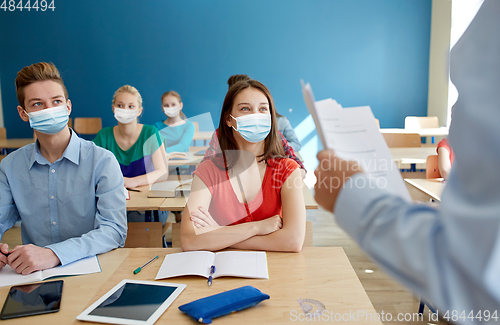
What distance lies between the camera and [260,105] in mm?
1702

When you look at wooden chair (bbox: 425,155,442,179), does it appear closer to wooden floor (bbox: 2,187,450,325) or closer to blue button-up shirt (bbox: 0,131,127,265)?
wooden floor (bbox: 2,187,450,325)

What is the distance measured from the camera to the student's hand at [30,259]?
3.89ft

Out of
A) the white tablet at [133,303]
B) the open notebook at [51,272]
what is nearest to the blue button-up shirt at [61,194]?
the open notebook at [51,272]

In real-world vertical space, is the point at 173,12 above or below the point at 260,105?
above

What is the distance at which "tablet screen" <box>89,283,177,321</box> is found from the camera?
3.05 ft

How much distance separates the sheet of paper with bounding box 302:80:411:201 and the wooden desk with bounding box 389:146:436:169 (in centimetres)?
279

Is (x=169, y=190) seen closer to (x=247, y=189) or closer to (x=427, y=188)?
(x=247, y=189)

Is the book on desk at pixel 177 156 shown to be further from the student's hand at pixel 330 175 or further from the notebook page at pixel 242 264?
the student's hand at pixel 330 175

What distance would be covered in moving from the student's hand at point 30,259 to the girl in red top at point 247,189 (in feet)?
1.54

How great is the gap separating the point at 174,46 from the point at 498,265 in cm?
649

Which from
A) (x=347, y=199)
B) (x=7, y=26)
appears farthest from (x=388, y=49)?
(x=7, y=26)

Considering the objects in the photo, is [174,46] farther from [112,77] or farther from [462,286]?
[462,286]

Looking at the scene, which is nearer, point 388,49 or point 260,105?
point 260,105

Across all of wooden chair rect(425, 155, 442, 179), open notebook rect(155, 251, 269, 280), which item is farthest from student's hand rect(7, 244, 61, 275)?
wooden chair rect(425, 155, 442, 179)
